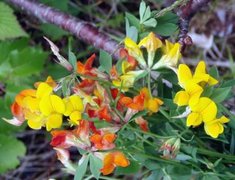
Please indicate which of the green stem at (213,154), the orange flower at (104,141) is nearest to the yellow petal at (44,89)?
the orange flower at (104,141)

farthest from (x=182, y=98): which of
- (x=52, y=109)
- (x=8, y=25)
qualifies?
(x=8, y=25)

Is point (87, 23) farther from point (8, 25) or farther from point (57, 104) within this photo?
point (57, 104)

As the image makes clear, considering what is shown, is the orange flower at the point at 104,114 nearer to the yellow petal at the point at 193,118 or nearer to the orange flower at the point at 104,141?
the orange flower at the point at 104,141

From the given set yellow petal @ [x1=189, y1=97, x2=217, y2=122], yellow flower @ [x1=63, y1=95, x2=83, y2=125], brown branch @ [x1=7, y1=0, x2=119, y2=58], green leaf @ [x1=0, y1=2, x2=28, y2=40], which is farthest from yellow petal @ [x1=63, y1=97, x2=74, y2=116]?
green leaf @ [x1=0, y1=2, x2=28, y2=40]

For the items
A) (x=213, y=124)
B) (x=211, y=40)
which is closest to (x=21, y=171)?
(x=211, y=40)

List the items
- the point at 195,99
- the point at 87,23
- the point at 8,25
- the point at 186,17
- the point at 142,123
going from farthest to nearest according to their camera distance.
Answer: the point at 8,25
the point at 87,23
the point at 186,17
the point at 142,123
the point at 195,99

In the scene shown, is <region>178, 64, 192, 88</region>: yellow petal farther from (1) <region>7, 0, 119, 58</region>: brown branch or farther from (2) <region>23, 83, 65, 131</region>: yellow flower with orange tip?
(1) <region>7, 0, 119, 58</region>: brown branch
